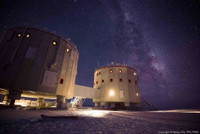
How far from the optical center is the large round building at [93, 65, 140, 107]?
2378cm

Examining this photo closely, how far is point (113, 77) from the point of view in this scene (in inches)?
1001

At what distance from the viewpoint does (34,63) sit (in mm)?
11734

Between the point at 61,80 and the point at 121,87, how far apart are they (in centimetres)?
1538

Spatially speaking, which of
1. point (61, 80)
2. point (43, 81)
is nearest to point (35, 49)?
point (43, 81)

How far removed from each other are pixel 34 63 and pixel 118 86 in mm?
18406

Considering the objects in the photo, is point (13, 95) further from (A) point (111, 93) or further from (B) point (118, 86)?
(B) point (118, 86)

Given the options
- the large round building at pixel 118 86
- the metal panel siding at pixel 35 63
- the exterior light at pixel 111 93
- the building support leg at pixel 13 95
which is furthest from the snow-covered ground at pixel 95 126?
the exterior light at pixel 111 93

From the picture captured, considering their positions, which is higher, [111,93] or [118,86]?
[118,86]

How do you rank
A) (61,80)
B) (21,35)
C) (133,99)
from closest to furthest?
(21,35)
(61,80)
(133,99)

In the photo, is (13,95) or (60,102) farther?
(60,102)

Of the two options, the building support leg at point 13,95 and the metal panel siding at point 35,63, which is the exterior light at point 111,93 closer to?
the metal panel siding at point 35,63

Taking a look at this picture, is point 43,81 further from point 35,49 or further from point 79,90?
point 79,90

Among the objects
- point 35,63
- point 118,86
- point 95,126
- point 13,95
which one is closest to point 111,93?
point 118,86

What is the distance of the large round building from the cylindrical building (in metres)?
12.4
